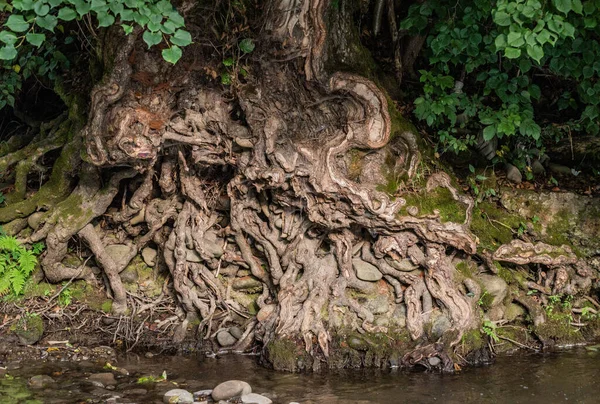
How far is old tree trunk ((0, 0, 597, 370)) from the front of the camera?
753 cm

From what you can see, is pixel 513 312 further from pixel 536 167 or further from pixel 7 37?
pixel 7 37

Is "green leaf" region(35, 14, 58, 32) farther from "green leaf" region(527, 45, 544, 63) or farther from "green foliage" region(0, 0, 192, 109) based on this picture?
"green leaf" region(527, 45, 544, 63)

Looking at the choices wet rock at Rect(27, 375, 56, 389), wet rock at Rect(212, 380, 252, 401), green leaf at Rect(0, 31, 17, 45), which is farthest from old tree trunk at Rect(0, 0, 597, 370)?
Answer: green leaf at Rect(0, 31, 17, 45)

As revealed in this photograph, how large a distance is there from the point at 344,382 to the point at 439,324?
136cm

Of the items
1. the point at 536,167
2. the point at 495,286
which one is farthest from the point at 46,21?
the point at 536,167

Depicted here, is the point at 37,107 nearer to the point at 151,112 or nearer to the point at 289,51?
the point at 151,112

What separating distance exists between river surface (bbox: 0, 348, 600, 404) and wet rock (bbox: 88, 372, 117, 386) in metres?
0.09

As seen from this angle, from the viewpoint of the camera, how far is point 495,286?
8141 millimetres

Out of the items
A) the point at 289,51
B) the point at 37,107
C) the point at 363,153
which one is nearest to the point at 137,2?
the point at 289,51

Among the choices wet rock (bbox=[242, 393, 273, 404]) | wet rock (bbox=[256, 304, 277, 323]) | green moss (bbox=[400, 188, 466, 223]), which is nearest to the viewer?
wet rock (bbox=[242, 393, 273, 404])

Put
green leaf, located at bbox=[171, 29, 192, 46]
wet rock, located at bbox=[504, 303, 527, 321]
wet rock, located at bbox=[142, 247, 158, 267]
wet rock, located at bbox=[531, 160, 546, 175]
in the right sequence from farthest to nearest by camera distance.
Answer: wet rock, located at bbox=[531, 160, 546, 175], wet rock, located at bbox=[142, 247, 158, 267], wet rock, located at bbox=[504, 303, 527, 321], green leaf, located at bbox=[171, 29, 192, 46]

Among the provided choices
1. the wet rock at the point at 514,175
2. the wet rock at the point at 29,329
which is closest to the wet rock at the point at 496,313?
the wet rock at the point at 514,175

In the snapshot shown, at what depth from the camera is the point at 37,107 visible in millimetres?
10477

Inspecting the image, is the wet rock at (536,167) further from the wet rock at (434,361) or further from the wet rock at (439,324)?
the wet rock at (434,361)
